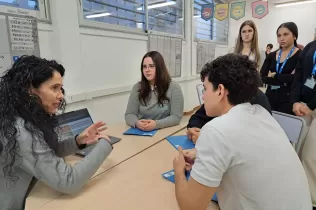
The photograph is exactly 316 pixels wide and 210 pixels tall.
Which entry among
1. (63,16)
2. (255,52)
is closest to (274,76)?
(255,52)

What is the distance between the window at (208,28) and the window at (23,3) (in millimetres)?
2915

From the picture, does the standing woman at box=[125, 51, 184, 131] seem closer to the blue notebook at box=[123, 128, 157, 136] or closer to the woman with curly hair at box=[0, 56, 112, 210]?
the blue notebook at box=[123, 128, 157, 136]

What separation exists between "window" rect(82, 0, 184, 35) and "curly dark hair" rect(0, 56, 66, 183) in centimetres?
150

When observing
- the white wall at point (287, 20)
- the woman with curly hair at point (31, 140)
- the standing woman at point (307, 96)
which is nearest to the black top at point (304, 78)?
the standing woman at point (307, 96)

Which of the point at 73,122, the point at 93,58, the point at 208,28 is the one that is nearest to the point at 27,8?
the point at 93,58

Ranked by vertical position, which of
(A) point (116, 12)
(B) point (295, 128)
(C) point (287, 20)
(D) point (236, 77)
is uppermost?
(C) point (287, 20)

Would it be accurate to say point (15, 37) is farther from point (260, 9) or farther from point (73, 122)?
point (260, 9)

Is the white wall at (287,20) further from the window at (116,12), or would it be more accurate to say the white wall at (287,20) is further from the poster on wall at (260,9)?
the window at (116,12)

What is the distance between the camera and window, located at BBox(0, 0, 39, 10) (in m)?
1.66

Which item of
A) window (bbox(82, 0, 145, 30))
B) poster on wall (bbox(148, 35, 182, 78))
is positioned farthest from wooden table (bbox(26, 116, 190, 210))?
poster on wall (bbox(148, 35, 182, 78))

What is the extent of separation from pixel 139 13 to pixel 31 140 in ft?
8.47

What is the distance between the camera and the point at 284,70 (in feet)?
6.81

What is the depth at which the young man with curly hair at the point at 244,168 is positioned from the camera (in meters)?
0.67

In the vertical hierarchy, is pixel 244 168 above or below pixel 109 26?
below
